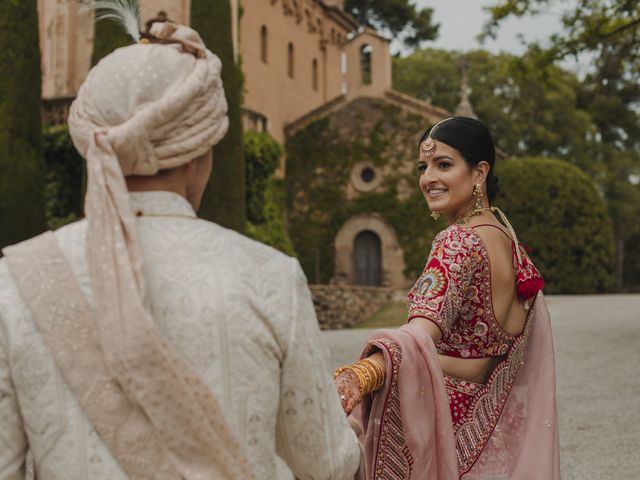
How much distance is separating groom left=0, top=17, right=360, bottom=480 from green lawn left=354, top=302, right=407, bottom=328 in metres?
19.0

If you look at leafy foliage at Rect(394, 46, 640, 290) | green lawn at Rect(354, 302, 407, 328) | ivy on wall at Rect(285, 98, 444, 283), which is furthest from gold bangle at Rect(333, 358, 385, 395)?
leafy foliage at Rect(394, 46, 640, 290)

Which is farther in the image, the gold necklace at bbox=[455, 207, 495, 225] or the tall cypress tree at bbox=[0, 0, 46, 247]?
the tall cypress tree at bbox=[0, 0, 46, 247]

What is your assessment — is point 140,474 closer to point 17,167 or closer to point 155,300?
point 155,300

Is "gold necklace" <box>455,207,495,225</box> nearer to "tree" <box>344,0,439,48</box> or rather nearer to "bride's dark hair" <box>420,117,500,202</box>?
"bride's dark hair" <box>420,117,500,202</box>

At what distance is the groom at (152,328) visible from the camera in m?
1.56

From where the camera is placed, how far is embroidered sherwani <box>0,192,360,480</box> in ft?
5.15

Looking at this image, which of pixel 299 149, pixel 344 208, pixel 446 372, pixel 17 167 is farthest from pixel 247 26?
pixel 446 372

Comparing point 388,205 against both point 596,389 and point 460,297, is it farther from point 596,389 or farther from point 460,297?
point 460,297

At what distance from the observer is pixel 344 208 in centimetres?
2922

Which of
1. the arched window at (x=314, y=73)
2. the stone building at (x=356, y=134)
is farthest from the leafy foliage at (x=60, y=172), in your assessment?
the arched window at (x=314, y=73)

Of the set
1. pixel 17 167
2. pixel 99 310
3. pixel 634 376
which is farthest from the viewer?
pixel 17 167

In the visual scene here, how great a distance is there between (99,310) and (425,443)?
1368 mm

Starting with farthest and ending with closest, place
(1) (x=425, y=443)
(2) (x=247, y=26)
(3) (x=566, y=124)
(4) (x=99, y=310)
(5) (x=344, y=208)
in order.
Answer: (3) (x=566, y=124)
(5) (x=344, y=208)
(2) (x=247, y=26)
(1) (x=425, y=443)
(4) (x=99, y=310)

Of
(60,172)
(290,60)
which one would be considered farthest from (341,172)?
(60,172)
